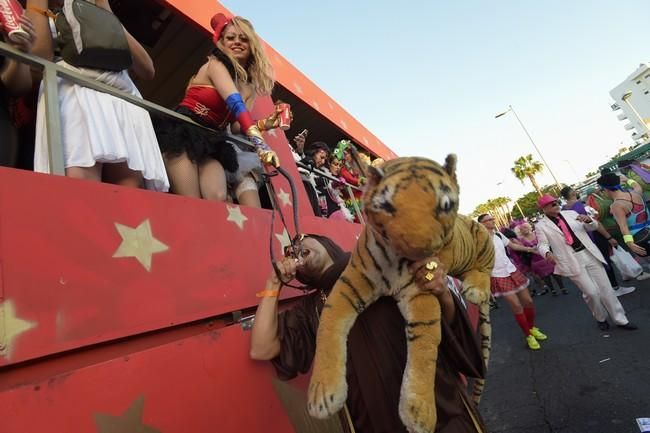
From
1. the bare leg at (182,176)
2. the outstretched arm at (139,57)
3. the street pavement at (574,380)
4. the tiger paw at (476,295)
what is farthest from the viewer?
the street pavement at (574,380)

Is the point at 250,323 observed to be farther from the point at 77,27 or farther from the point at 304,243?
the point at 77,27

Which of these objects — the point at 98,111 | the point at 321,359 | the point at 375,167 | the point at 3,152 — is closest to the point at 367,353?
the point at 321,359

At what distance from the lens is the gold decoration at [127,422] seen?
1.29 metres

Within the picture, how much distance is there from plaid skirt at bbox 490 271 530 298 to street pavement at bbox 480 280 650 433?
87 centimetres

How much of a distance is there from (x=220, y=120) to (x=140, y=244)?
1.32m

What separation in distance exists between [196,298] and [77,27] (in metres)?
1.53

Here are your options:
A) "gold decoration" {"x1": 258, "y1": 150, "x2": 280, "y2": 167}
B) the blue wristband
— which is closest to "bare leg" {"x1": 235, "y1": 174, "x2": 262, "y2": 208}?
the blue wristband

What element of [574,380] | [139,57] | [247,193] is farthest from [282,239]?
[574,380]

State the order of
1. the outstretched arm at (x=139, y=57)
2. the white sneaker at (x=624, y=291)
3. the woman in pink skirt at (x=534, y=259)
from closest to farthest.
Answer: the outstretched arm at (x=139, y=57) < the white sneaker at (x=624, y=291) < the woman in pink skirt at (x=534, y=259)

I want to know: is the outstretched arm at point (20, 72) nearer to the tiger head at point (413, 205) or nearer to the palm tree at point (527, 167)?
the tiger head at point (413, 205)

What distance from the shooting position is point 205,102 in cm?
262

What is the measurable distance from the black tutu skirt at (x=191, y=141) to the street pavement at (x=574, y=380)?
11.6ft

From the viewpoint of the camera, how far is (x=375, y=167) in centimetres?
131

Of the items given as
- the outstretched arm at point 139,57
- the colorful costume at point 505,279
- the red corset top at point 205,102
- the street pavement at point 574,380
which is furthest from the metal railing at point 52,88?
the colorful costume at point 505,279
